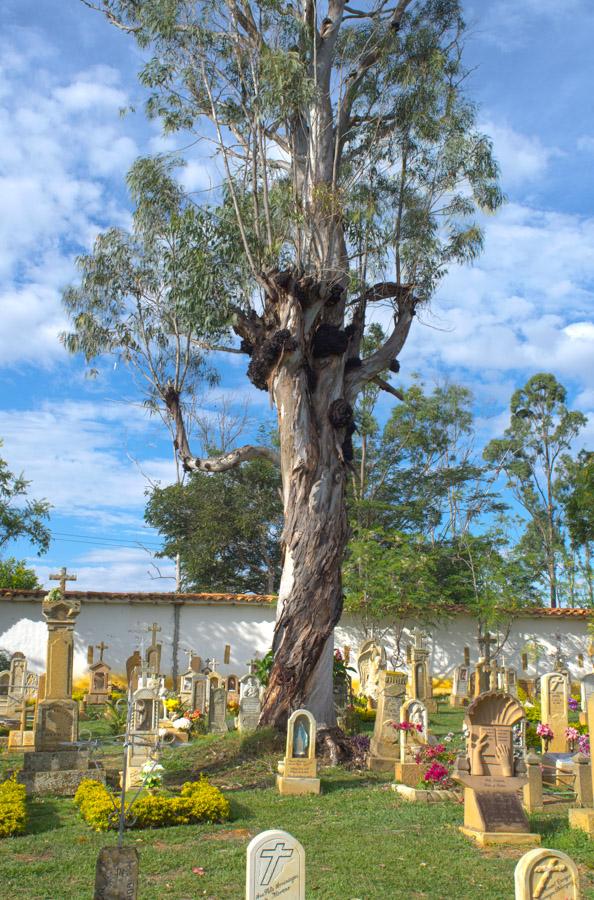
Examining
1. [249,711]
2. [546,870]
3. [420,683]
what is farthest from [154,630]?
[546,870]

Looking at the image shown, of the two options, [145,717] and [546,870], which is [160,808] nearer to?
[145,717]

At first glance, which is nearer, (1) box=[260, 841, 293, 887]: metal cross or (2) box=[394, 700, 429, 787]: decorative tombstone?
(1) box=[260, 841, 293, 887]: metal cross

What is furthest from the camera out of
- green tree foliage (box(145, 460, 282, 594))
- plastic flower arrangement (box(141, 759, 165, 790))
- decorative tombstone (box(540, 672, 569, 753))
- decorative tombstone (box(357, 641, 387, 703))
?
green tree foliage (box(145, 460, 282, 594))

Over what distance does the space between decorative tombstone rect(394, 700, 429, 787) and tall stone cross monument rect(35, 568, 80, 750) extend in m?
4.39

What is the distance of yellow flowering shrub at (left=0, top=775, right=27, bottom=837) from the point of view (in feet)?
26.0

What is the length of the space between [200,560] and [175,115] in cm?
1850

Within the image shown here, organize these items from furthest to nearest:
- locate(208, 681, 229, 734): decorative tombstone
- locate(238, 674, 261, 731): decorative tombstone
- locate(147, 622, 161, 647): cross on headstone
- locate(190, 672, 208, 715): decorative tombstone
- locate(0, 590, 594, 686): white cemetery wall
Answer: locate(0, 590, 594, 686): white cemetery wall
locate(147, 622, 161, 647): cross on headstone
locate(190, 672, 208, 715): decorative tombstone
locate(208, 681, 229, 734): decorative tombstone
locate(238, 674, 261, 731): decorative tombstone

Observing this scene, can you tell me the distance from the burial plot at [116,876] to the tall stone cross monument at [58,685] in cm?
657

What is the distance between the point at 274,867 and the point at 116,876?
88 centimetres

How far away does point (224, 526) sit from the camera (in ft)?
102

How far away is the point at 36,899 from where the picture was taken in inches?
238

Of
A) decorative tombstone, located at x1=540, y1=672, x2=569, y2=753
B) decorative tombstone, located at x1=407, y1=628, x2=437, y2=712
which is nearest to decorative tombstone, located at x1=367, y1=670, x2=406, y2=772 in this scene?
decorative tombstone, located at x1=540, y1=672, x2=569, y2=753

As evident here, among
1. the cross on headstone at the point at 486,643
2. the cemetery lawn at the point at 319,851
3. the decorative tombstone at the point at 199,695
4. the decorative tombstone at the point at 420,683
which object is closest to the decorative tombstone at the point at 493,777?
the cemetery lawn at the point at 319,851

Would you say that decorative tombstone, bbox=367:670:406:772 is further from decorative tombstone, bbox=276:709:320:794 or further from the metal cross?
the metal cross
